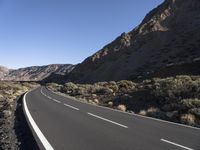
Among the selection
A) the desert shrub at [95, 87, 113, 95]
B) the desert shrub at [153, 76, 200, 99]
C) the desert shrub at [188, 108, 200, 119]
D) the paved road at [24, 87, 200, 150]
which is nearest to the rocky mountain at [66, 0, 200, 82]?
the desert shrub at [95, 87, 113, 95]

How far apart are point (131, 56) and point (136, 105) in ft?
187

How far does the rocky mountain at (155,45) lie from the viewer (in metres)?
69.2

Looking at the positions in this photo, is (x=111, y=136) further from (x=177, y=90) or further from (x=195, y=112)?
(x=177, y=90)

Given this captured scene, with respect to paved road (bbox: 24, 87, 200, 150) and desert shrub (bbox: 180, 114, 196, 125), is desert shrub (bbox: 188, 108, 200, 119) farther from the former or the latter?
paved road (bbox: 24, 87, 200, 150)

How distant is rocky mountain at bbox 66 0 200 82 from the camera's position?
2726 inches

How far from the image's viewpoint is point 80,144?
29.6 feet

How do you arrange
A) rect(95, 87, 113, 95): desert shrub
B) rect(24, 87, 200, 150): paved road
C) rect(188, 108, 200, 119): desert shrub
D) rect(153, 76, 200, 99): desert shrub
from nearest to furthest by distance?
1. rect(24, 87, 200, 150): paved road
2. rect(188, 108, 200, 119): desert shrub
3. rect(153, 76, 200, 99): desert shrub
4. rect(95, 87, 113, 95): desert shrub

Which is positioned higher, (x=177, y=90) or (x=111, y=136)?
(x=177, y=90)

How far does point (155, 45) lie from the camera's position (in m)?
78.8

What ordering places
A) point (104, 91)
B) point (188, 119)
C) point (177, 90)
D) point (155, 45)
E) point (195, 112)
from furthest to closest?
point (155, 45) → point (104, 91) → point (177, 90) → point (195, 112) → point (188, 119)

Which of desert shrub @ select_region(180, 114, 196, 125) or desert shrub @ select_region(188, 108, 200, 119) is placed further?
desert shrub @ select_region(188, 108, 200, 119)

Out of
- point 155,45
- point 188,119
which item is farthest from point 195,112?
point 155,45

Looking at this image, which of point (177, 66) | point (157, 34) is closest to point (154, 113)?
point (177, 66)

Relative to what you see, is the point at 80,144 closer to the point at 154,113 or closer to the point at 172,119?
the point at 172,119
